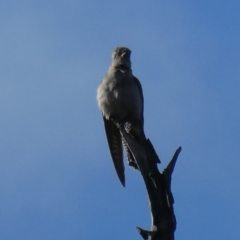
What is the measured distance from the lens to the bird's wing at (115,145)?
10.1 metres

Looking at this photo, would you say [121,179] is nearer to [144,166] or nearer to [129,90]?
[129,90]

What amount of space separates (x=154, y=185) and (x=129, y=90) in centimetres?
368

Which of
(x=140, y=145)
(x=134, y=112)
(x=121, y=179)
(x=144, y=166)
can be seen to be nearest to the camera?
(x=144, y=166)

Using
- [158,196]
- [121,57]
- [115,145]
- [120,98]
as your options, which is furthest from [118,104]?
[158,196]

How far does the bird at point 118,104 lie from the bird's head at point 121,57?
14 centimetres

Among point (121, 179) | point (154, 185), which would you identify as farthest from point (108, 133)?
point (154, 185)

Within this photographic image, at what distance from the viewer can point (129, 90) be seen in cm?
1073

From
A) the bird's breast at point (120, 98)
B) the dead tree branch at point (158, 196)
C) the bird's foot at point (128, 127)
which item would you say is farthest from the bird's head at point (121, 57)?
the dead tree branch at point (158, 196)

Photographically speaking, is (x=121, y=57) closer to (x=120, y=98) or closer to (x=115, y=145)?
(x=120, y=98)

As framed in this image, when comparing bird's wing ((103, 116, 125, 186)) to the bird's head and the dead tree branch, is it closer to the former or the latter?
the bird's head

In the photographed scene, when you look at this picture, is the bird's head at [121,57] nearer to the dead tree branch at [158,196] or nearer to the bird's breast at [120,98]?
the bird's breast at [120,98]

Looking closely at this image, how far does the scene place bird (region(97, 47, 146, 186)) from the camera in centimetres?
1042

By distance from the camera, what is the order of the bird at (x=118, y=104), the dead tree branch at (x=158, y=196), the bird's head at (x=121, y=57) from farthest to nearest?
1. the bird's head at (x=121, y=57)
2. the bird at (x=118, y=104)
3. the dead tree branch at (x=158, y=196)

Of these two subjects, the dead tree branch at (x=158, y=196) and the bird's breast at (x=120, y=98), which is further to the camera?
the bird's breast at (x=120, y=98)
